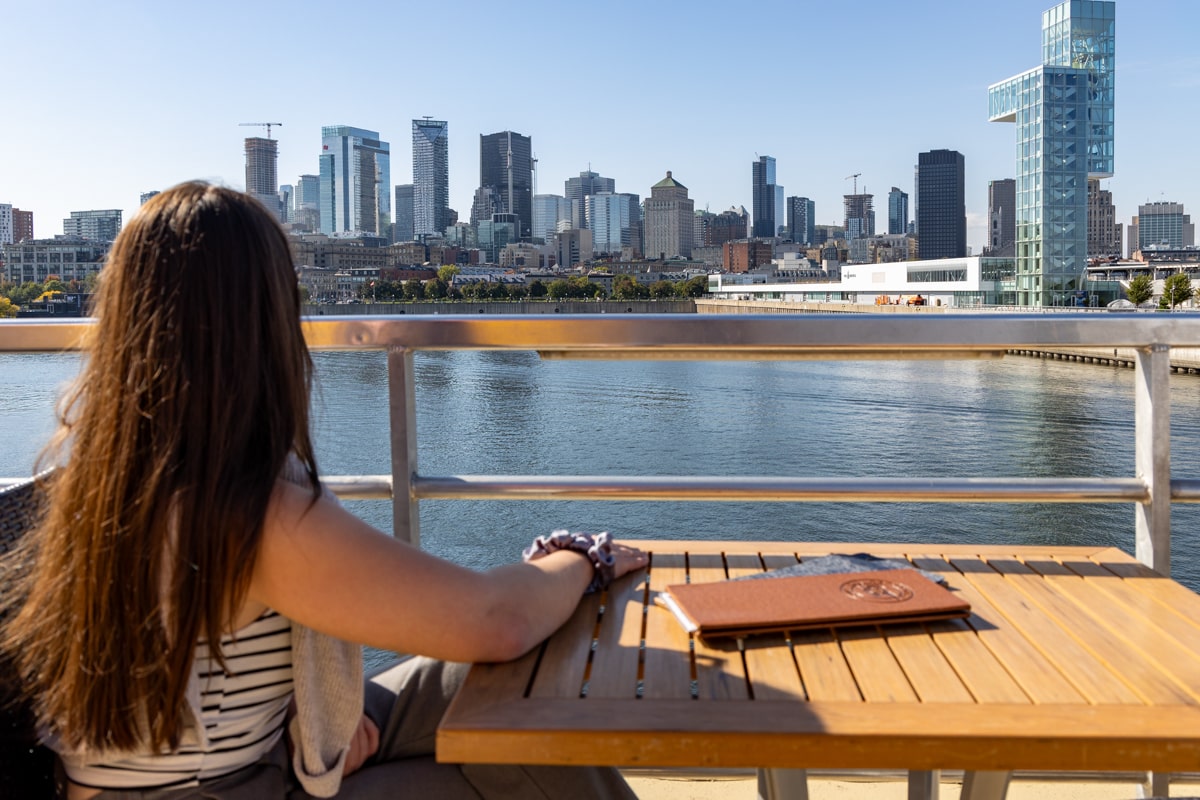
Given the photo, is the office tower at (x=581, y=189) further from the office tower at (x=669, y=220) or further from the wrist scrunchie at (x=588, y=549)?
the wrist scrunchie at (x=588, y=549)

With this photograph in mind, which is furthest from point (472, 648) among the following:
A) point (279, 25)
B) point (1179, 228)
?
point (1179, 228)

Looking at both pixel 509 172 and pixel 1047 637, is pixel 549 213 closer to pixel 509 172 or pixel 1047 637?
pixel 509 172

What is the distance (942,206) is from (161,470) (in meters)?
171

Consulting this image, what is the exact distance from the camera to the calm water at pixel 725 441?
9258 mm

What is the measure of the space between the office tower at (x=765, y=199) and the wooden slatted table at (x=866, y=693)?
18670 cm

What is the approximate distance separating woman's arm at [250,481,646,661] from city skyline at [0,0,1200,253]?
54.5m

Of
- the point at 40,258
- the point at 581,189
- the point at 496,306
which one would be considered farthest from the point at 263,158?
the point at 581,189

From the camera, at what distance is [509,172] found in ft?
541

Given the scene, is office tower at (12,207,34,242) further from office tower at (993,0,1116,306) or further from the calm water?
office tower at (993,0,1116,306)

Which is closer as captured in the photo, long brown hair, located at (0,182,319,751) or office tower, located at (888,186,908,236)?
long brown hair, located at (0,182,319,751)

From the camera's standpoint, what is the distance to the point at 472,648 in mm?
995

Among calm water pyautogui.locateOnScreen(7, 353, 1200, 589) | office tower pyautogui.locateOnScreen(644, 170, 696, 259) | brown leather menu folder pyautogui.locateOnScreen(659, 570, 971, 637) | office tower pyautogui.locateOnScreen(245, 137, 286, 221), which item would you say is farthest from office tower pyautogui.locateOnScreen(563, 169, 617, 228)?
brown leather menu folder pyautogui.locateOnScreen(659, 570, 971, 637)

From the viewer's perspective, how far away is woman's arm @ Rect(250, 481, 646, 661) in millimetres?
907

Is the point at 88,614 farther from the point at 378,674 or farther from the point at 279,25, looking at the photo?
the point at 279,25
